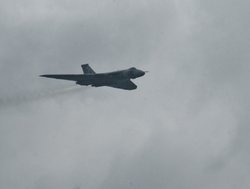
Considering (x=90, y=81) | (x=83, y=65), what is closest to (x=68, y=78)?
(x=90, y=81)

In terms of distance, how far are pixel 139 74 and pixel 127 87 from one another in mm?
15761

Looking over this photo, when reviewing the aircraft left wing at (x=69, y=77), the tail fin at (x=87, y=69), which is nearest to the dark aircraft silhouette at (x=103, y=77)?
the aircraft left wing at (x=69, y=77)

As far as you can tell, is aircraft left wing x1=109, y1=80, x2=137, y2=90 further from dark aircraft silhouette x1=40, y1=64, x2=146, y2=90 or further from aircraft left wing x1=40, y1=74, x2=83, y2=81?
aircraft left wing x1=40, y1=74, x2=83, y2=81

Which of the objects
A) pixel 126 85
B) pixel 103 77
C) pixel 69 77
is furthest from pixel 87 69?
pixel 103 77

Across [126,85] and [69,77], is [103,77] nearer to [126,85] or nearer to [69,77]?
[69,77]

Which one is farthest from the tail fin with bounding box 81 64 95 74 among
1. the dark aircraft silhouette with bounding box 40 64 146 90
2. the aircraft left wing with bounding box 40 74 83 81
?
the aircraft left wing with bounding box 40 74 83 81

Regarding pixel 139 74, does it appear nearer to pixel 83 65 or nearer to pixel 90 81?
pixel 90 81

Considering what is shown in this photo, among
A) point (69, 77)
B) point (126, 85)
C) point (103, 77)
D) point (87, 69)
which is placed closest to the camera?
point (103, 77)

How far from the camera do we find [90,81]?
6895 inches

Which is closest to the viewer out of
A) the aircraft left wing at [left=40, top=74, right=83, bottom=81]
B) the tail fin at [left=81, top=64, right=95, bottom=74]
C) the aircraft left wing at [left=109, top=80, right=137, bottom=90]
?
the aircraft left wing at [left=40, top=74, right=83, bottom=81]

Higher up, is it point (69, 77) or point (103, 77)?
point (69, 77)

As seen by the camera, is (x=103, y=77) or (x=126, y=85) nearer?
(x=103, y=77)

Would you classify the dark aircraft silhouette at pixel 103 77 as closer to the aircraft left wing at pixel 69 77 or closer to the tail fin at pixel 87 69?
the aircraft left wing at pixel 69 77

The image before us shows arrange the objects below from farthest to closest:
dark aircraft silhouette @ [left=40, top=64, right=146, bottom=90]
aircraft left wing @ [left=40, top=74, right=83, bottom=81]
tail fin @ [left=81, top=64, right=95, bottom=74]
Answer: tail fin @ [left=81, top=64, right=95, bottom=74] → aircraft left wing @ [left=40, top=74, right=83, bottom=81] → dark aircraft silhouette @ [left=40, top=64, right=146, bottom=90]
